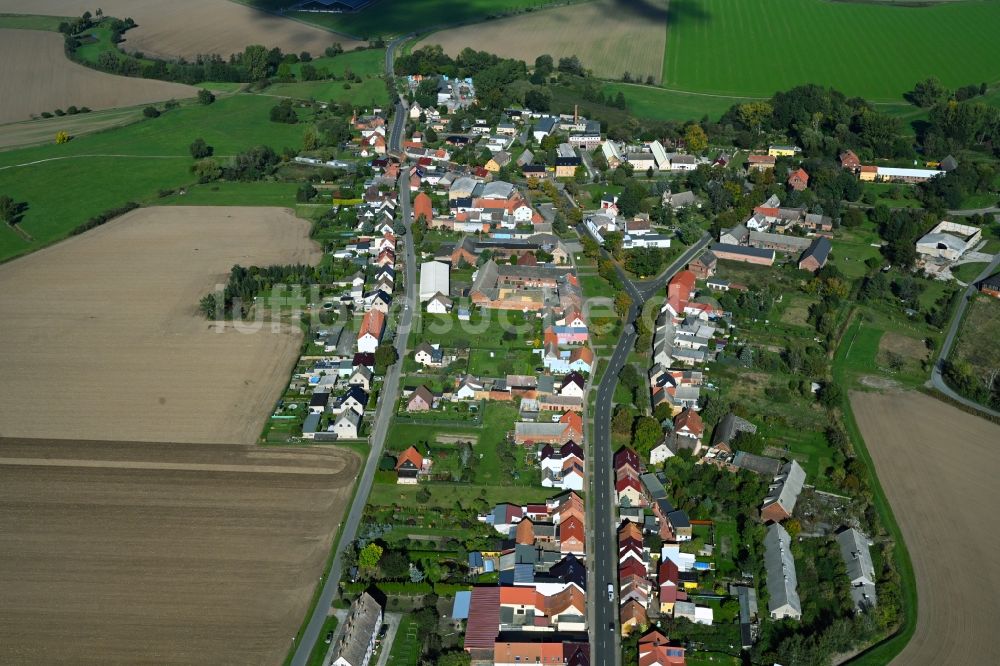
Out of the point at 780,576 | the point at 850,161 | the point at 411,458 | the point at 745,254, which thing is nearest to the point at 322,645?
the point at 411,458

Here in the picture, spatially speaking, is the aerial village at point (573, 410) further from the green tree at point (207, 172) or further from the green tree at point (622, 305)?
the green tree at point (207, 172)

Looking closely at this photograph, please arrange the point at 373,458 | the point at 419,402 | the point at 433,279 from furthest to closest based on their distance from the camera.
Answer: the point at 433,279
the point at 419,402
the point at 373,458

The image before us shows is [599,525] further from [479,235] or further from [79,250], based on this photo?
[79,250]

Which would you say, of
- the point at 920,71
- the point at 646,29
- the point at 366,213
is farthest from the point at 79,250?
the point at 920,71

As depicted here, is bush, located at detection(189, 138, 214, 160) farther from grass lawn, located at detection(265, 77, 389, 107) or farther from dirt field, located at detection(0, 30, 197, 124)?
dirt field, located at detection(0, 30, 197, 124)

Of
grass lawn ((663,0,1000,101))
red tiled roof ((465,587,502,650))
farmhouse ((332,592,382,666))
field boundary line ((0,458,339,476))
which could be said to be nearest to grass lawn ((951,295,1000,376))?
red tiled roof ((465,587,502,650))

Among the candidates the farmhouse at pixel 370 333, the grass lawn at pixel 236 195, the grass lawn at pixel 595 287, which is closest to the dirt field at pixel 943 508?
the grass lawn at pixel 595 287

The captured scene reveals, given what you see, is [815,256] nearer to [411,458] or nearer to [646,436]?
[646,436]
